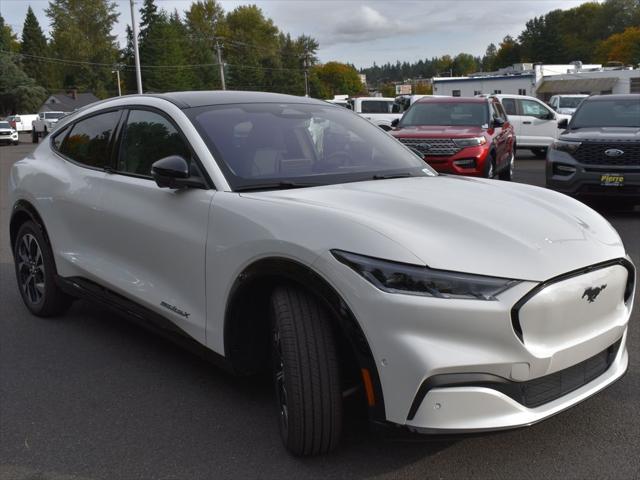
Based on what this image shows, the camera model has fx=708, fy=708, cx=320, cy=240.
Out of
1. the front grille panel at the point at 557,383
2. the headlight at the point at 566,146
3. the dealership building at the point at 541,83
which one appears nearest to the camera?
the front grille panel at the point at 557,383

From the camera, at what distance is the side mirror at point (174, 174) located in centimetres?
352

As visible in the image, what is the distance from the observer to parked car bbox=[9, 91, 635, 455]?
2621mm

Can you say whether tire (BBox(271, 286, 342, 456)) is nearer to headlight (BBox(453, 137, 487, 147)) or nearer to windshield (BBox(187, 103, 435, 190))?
windshield (BBox(187, 103, 435, 190))

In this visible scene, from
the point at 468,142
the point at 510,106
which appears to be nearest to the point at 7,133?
the point at 510,106

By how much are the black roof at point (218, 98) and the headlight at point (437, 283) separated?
188 centimetres

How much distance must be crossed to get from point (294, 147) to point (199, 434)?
160 cm

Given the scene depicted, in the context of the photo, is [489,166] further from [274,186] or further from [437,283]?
[437,283]

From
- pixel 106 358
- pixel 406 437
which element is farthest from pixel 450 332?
pixel 106 358

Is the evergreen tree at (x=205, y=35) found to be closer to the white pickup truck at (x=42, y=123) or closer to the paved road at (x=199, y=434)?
the white pickup truck at (x=42, y=123)

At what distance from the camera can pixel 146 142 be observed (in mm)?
4188

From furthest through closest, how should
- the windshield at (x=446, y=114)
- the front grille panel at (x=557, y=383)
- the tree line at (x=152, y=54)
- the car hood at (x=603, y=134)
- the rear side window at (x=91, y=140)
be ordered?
the tree line at (x=152, y=54)
the windshield at (x=446, y=114)
the car hood at (x=603, y=134)
the rear side window at (x=91, y=140)
the front grille panel at (x=557, y=383)

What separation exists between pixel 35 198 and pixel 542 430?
149 inches

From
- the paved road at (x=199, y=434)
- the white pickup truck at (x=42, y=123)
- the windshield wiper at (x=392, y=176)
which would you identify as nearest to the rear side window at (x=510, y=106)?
the paved road at (x=199, y=434)

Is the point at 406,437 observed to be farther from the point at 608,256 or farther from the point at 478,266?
the point at 608,256
